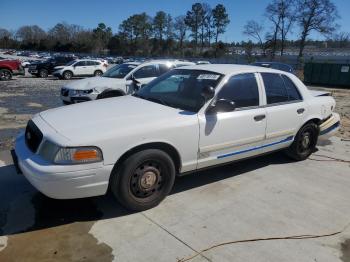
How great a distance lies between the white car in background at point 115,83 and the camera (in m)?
9.58

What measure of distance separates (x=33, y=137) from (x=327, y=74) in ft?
77.7

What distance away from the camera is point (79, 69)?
1014 inches

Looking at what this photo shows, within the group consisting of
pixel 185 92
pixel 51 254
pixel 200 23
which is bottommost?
pixel 51 254

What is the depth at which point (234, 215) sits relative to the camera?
162 inches

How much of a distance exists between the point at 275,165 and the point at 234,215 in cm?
197

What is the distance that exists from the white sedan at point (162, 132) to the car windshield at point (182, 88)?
1 centimetres

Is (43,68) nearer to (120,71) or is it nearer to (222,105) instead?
(120,71)

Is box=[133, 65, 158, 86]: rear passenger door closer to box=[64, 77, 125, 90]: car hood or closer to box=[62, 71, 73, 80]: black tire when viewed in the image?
box=[64, 77, 125, 90]: car hood

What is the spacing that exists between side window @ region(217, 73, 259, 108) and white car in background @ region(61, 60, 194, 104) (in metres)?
4.76

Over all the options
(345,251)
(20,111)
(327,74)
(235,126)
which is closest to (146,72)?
(20,111)

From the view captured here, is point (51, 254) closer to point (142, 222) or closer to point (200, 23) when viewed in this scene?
point (142, 222)

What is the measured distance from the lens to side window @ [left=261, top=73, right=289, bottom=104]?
5179 mm

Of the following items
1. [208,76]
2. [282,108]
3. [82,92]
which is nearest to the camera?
[208,76]

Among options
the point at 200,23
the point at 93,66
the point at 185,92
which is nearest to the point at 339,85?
the point at 93,66
